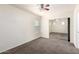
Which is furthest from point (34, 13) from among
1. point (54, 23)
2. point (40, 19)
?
point (54, 23)

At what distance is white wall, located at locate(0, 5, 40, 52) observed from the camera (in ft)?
9.85

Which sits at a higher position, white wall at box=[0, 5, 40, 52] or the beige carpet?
white wall at box=[0, 5, 40, 52]

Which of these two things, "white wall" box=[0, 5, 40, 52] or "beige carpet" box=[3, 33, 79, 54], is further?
"white wall" box=[0, 5, 40, 52]

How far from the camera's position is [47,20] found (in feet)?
8.54

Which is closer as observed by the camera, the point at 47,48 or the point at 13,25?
the point at 47,48

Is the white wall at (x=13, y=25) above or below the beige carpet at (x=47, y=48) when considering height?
above

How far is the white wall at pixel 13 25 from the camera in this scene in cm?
300

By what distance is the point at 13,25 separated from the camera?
3.43m

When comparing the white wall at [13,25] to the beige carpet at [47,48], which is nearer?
the beige carpet at [47,48]

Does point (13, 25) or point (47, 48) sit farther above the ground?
point (13, 25)
